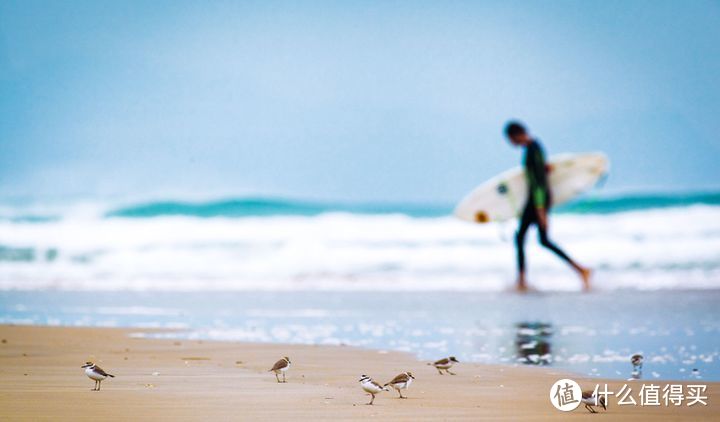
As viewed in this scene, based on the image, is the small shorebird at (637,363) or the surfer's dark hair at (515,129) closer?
the small shorebird at (637,363)

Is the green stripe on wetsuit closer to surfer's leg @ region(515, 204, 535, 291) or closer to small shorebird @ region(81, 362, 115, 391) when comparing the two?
surfer's leg @ region(515, 204, 535, 291)

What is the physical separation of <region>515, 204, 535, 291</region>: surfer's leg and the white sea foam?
0.40 m

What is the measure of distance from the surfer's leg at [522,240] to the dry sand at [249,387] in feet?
12.1

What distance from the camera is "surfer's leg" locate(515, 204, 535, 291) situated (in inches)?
310

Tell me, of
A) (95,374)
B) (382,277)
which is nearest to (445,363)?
(95,374)

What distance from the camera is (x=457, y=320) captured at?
5.74 m

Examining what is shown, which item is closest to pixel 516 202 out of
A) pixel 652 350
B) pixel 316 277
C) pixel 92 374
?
pixel 316 277

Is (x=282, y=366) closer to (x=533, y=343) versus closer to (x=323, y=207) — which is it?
(x=533, y=343)

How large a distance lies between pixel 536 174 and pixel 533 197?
202 mm

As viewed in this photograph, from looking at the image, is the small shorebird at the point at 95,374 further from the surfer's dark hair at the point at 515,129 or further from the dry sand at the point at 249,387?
the surfer's dark hair at the point at 515,129

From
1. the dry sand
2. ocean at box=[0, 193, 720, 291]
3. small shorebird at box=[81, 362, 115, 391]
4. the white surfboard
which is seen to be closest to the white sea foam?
ocean at box=[0, 193, 720, 291]

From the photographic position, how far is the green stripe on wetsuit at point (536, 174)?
7812mm

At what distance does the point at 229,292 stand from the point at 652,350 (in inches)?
175

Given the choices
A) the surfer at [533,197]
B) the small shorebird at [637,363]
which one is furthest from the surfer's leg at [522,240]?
the small shorebird at [637,363]
